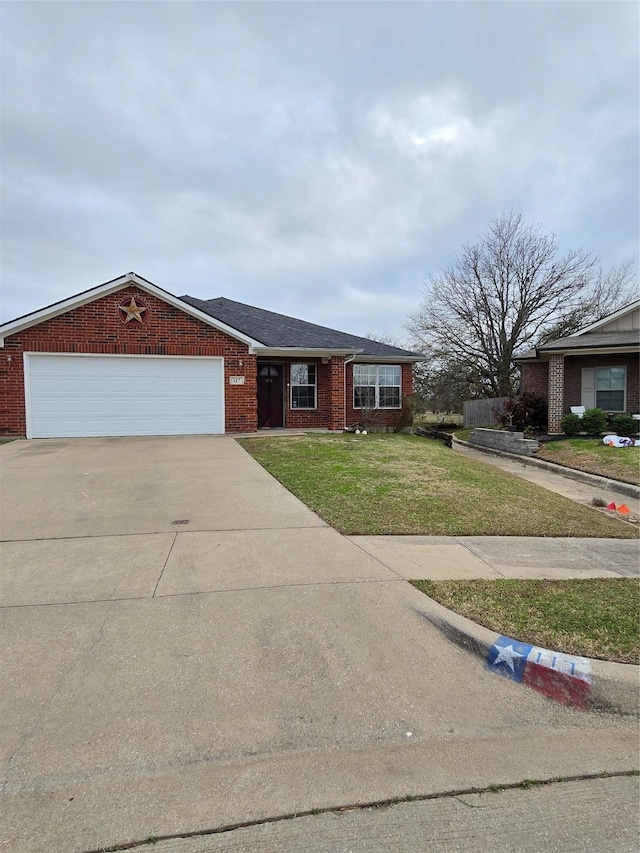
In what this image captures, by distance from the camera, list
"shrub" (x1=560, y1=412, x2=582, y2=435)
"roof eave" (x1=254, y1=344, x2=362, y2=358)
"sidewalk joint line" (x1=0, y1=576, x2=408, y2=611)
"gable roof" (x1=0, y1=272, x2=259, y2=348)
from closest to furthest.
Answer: "sidewalk joint line" (x1=0, y1=576, x2=408, y2=611)
"gable roof" (x1=0, y1=272, x2=259, y2=348)
"roof eave" (x1=254, y1=344, x2=362, y2=358)
"shrub" (x1=560, y1=412, x2=582, y2=435)

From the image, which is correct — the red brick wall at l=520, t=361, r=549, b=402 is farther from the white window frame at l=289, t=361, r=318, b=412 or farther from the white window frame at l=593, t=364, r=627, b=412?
the white window frame at l=289, t=361, r=318, b=412

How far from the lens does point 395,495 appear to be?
6.93 m

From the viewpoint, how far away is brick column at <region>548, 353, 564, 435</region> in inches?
655

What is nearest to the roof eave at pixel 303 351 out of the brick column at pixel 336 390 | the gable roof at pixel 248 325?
the gable roof at pixel 248 325

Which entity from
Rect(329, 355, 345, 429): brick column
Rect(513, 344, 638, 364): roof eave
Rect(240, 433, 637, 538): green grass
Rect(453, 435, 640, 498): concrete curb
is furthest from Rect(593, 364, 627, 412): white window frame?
Rect(240, 433, 637, 538): green grass

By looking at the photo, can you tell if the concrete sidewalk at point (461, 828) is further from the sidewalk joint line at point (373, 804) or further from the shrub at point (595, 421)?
the shrub at point (595, 421)

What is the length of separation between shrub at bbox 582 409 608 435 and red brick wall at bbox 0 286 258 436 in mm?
10883

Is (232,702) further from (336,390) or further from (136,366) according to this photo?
(336,390)

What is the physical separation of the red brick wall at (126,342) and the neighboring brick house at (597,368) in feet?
34.8

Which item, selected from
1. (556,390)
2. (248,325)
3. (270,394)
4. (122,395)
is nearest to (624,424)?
(556,390)

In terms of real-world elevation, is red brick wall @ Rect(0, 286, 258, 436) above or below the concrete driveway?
above

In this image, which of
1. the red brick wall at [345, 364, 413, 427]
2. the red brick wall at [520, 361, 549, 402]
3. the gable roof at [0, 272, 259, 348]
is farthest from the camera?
the red brick wall at [520, 361, 549, 402]

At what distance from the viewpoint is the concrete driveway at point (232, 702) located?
194cm

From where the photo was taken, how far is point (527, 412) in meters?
18.0
